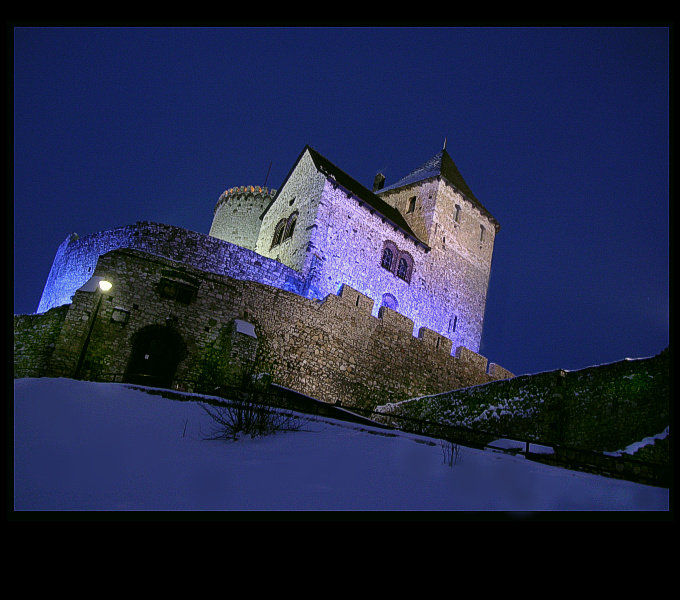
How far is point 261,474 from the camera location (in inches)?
148

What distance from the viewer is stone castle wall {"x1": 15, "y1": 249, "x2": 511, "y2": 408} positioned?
11.3m

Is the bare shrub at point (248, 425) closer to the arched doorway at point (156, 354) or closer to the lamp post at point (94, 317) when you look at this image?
the arched doorway at point (156, 354)

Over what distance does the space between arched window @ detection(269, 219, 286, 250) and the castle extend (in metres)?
0.08

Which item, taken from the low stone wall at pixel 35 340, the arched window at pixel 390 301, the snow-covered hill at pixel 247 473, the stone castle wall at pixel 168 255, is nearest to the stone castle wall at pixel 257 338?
the low stone wall at pixel 35 340

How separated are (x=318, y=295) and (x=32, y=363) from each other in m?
10.2

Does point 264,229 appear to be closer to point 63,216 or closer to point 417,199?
point 417,199

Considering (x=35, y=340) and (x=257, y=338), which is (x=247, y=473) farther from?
(x=35, y=340)

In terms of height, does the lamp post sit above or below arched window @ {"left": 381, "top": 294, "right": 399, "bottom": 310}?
below

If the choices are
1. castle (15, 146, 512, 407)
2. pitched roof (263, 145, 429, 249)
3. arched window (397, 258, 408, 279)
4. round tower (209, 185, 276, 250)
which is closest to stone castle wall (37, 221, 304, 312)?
castle (15, 146, 512, 407)

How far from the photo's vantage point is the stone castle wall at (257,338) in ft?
37.0

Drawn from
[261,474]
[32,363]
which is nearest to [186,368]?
[32,363]

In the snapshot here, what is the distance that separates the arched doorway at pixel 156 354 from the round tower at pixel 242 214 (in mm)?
17798

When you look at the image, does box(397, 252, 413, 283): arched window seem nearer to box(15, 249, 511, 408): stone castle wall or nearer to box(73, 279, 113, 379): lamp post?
box(15, 249, 511, 408): stone castle wall

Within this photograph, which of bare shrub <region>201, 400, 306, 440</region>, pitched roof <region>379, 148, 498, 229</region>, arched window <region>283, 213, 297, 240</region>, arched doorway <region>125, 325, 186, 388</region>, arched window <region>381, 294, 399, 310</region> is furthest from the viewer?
pitched roof <region>379, 148, 498, 229</region>
